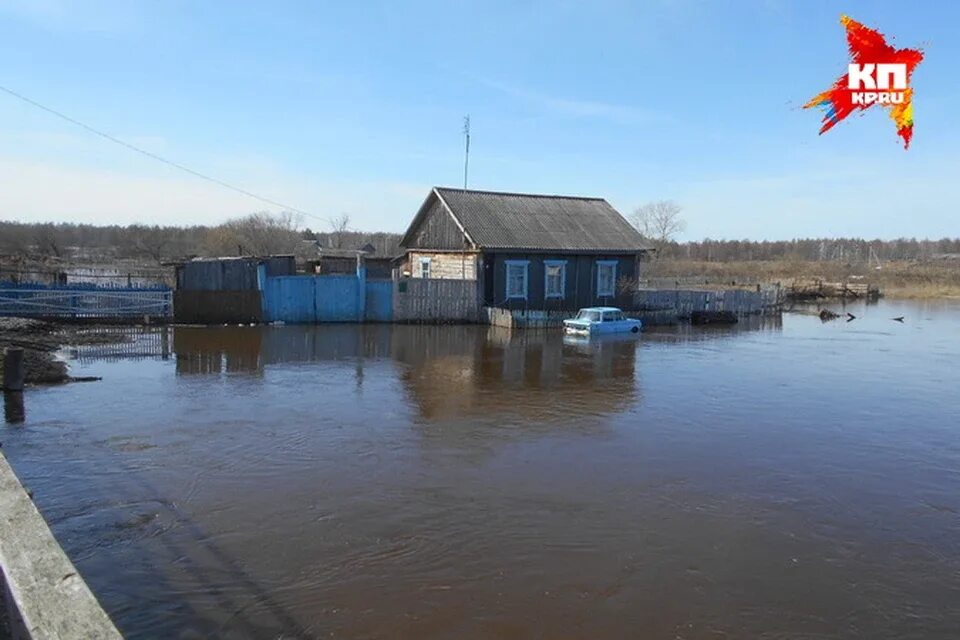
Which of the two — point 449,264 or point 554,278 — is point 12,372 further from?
point 554,278

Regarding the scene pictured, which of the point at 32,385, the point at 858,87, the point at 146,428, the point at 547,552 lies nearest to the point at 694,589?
the point at 547,552

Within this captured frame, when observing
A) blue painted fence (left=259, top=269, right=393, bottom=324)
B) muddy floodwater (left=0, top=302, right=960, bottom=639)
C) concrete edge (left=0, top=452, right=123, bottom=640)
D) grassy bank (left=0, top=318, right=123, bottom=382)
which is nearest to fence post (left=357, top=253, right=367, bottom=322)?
blue painted fence (left=259, top=269, right=393, bottom=324)

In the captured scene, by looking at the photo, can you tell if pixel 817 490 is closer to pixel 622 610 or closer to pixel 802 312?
pixel 622 610

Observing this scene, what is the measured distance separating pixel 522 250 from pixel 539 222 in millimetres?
3809

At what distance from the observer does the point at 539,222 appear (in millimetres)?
33281

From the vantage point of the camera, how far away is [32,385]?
555 inches

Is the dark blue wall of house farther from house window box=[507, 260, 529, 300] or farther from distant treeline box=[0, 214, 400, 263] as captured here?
distant treeline box=[0, 214, 400, 263]

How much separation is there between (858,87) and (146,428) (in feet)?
47.1

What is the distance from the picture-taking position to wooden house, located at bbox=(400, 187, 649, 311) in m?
30.3

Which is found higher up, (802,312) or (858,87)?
(858,87)

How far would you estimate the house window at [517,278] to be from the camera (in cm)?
3058

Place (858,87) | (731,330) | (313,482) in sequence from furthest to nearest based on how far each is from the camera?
(731,330) < (858,87) < (313,482)

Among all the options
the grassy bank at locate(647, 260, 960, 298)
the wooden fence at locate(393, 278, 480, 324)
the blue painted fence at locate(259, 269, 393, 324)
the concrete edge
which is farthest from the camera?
the grassy bank at locate(647, 260, 960, 298)

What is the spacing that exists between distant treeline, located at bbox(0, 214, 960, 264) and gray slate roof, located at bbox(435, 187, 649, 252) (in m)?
5.58
